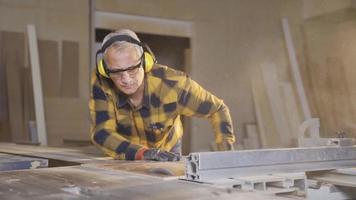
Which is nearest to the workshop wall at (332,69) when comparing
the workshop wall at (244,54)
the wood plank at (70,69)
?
the workshop wall at (244,54)

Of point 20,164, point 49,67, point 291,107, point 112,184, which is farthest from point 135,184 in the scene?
point 291,107

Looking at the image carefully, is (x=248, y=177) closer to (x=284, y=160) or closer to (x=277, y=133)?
(x=284, y=160)

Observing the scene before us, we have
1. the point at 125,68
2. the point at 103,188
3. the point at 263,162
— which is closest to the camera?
the point at 103,188

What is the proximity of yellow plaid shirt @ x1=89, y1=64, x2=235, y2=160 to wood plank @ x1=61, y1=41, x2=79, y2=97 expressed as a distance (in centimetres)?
306

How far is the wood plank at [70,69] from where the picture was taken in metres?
6.03

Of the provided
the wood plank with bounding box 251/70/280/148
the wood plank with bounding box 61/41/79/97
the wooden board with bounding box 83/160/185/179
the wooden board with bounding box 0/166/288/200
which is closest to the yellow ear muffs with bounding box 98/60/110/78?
the wooden board with bounding box 83/160/185/179

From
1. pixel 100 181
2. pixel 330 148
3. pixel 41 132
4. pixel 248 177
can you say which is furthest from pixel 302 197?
pixel 41 132

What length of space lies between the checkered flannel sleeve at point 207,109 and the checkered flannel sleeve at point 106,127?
1.47 feet

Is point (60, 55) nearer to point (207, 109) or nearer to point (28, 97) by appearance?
point (28, 97)

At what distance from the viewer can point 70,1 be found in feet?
20.1

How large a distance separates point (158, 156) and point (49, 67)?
364 cm

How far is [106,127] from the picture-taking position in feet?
9.29

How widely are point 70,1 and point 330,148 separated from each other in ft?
14.9

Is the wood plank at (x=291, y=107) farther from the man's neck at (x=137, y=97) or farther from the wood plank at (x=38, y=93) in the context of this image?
the man's neck at (x=137, y=97)
